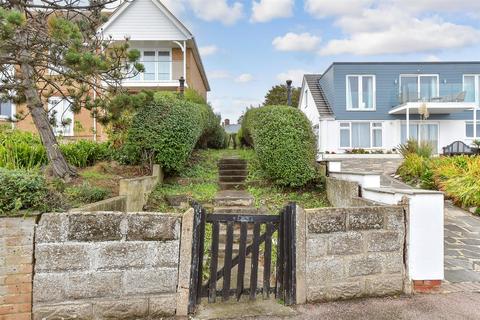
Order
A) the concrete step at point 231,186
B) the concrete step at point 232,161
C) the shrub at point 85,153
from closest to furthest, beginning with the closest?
the shrub at point 85,153 < the concrete step at point 231,186 < the concrete step at point 232,161

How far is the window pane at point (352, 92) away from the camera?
21489 millimetres

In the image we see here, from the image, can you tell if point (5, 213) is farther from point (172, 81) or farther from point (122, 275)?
point (172, 81)

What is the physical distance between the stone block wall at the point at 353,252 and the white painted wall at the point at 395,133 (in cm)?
1751

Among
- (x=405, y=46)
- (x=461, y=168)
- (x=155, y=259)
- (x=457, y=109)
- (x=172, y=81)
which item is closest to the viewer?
(x=155, y=259)

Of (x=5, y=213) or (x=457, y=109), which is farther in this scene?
(x=457, y=109)

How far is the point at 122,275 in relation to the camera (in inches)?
141

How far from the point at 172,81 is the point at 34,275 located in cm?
1550

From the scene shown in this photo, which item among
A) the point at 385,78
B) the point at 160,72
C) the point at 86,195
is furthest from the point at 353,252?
the point at 385,78

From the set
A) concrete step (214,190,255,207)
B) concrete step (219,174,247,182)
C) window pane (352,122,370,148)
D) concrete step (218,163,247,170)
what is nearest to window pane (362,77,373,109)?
window pane (352,122,370,148)

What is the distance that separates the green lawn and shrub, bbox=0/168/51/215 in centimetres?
314

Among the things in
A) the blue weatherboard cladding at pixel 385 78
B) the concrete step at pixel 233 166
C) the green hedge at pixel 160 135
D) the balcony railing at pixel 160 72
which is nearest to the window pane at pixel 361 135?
the blue weatherboard cladding at pixel 385 78

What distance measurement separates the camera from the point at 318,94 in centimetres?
2377

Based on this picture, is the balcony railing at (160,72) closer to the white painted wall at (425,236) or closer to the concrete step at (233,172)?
the concrete step at (233,172)

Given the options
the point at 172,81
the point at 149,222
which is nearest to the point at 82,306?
the point at 149,222
